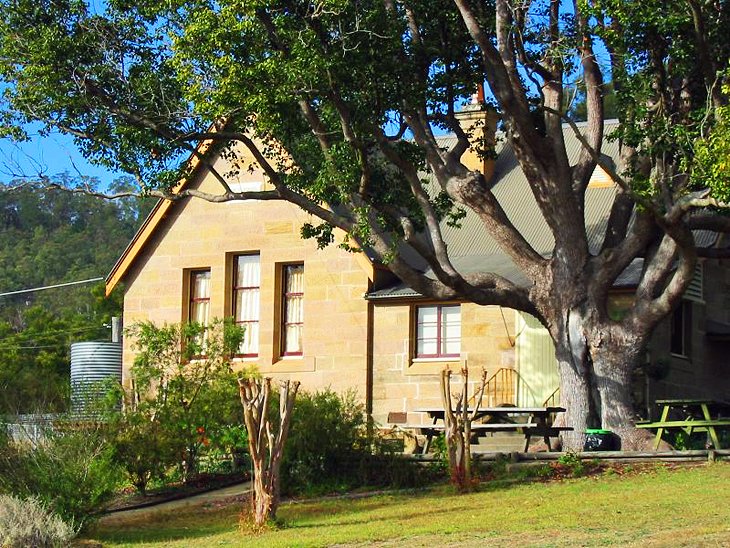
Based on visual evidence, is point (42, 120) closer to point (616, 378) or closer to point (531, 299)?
point (531, 299)

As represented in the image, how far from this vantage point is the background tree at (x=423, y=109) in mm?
19562

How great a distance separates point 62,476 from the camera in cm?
1620

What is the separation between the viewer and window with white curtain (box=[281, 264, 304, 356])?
29062 mm

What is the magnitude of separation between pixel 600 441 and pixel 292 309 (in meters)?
10.3

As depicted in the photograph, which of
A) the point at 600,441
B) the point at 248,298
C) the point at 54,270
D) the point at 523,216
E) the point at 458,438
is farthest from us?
the point at 54,270

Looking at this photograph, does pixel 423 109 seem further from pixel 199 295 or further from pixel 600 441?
pixel 199 295

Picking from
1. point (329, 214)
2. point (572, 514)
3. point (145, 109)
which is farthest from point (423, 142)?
point (572, 514)

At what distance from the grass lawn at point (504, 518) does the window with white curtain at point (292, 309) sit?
10.3m

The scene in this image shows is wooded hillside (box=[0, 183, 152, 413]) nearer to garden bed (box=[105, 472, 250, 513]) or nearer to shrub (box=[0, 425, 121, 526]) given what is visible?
garden bed (box=[105, 472, 250, 513])

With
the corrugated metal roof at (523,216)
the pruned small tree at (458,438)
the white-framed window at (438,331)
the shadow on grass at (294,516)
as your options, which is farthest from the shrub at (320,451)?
the corrugated metal roof at (523,216)

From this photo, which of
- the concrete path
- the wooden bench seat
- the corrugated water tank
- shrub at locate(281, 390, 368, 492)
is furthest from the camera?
the corrugated water tank

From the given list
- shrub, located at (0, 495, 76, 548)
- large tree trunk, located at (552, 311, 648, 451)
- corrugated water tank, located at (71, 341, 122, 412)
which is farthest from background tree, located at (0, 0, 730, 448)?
corrugated water tank, located at (71, 341, 122, 412)

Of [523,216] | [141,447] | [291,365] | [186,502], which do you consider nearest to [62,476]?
[186,502]

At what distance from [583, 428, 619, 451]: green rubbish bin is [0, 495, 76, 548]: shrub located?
29.2 ft
